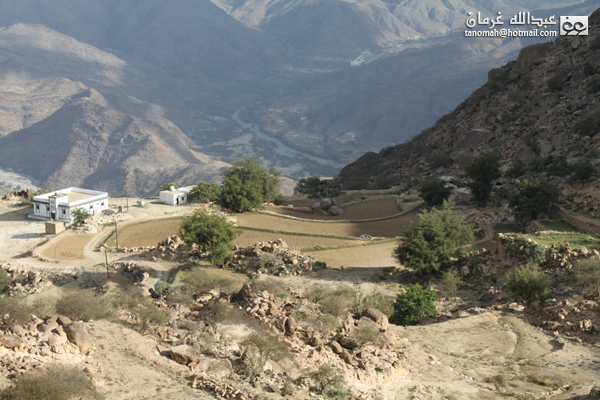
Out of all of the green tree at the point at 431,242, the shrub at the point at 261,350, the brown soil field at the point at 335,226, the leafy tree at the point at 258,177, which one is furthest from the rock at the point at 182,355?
the leafy tree at the point at 258,177

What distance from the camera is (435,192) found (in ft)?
137

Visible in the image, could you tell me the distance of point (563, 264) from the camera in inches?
868

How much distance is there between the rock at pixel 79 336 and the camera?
1444 centimetres

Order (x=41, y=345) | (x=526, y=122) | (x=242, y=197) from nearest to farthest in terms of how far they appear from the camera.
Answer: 1. (x=41, y=345)
2. (x=242, y=197)
3. (x=526, y=122)

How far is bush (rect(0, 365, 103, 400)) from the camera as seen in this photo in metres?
10.9

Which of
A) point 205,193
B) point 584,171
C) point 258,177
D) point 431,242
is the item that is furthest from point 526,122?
point 431,242

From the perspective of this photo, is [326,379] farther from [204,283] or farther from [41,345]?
[204,283]

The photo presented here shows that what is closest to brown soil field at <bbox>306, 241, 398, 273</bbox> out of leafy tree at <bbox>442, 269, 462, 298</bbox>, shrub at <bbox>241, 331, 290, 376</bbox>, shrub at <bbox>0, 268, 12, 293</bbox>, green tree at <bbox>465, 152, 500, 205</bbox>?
leafy tree at <bbox>442, 269, 462, 298</bbox>

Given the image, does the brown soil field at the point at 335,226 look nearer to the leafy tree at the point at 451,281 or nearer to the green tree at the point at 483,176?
the green tree at the point at 483,176

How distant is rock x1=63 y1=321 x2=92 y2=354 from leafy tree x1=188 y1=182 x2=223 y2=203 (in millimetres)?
34939

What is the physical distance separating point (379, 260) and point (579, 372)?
1599 centimetres

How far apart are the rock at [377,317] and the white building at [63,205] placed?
34228 mm

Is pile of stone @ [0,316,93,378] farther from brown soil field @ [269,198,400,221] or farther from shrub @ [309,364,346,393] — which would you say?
brown soil field @ [269,198,400,221]

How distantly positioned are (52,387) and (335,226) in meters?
30.3
